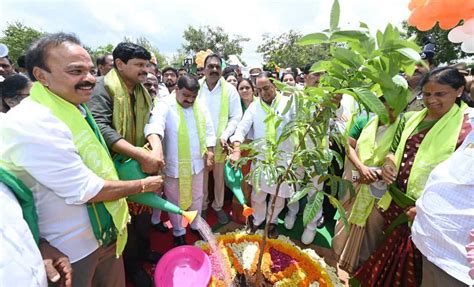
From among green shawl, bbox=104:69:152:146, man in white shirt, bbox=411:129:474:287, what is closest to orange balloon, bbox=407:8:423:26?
man in white shirt, bbox=411:129:474:287

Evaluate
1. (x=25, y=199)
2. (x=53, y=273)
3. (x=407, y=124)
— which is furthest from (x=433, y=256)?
(x=25, y=199)

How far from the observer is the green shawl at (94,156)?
1.26 metres

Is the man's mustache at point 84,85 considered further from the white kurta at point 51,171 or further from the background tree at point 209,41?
the background tree at point 209,41

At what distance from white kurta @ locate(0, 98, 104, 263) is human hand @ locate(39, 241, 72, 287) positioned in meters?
0.07

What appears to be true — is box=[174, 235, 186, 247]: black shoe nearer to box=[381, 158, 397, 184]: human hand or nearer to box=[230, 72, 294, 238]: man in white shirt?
box=[230, 72, 294, 238]: man in white shirt

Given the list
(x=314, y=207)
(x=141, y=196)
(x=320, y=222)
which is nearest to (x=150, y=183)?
(x=141, y=196)

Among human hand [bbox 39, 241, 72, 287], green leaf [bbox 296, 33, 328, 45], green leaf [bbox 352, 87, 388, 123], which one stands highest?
green leaf [bbox 296, 33, 328, 45]

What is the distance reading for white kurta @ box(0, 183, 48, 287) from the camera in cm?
88

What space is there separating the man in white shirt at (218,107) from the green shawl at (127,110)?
4.24ft

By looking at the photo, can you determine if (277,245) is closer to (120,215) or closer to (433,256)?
(433,256)

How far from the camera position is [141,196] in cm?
170

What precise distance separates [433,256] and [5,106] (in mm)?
3109

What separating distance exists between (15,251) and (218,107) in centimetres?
262

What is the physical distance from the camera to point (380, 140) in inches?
85.7
